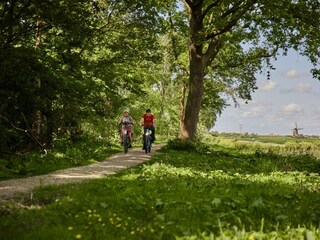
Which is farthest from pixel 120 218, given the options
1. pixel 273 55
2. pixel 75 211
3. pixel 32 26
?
pixel 273 55

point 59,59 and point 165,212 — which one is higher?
point 59,59

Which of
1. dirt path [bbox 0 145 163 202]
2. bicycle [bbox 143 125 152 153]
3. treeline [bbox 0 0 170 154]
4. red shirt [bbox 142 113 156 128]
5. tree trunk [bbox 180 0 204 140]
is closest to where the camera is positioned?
dirt path [bbox 0 145 163 202]

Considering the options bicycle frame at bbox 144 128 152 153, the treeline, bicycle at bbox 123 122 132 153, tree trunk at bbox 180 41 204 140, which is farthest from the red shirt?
tree trunk at bbox 180 41 204 140

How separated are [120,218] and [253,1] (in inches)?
719

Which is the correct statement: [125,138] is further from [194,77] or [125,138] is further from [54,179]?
[54,179]

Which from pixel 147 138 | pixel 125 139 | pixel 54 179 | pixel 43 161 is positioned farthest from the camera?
pixel 147 138

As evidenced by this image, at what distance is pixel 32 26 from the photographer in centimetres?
1534

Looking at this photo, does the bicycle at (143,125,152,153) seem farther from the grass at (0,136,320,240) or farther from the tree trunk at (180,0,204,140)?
the grass at (0,136,320,240)

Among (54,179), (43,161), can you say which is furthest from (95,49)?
(54,179)

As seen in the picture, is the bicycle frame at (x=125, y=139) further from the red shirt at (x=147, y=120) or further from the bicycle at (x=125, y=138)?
the red shirt at (x=147, y=120)

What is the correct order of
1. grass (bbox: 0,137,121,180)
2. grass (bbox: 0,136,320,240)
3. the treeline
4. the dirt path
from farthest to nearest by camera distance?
the treeline, grass (bbox: 0,137,121,180), the dirt path, grass (bbox: 0,136,320,240)

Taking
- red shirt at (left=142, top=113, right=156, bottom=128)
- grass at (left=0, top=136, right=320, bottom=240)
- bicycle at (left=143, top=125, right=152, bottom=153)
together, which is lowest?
grass at (left=0, top=136, right=320, bottom=240)

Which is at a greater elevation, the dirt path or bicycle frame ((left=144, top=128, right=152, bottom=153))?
bicycle frame ((left=144, top=128, right=152, bottom=153))

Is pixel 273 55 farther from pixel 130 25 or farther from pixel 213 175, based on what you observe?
pixel 213 175
